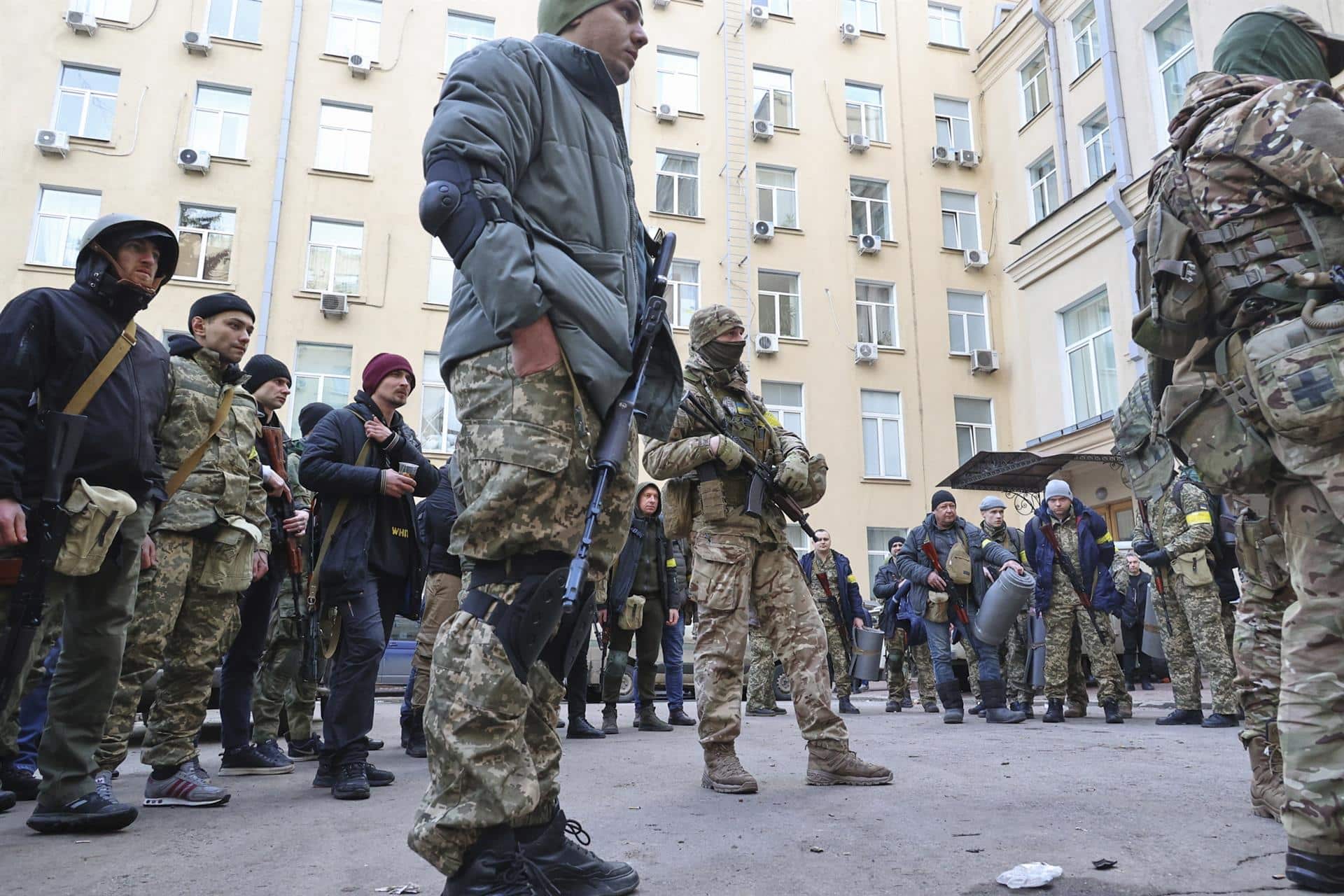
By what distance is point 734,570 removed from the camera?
4238mm

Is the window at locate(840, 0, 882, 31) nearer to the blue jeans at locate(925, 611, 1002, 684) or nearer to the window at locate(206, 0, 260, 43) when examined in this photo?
the window at locate(206, 0, 260, 43)

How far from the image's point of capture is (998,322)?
74.3 feet

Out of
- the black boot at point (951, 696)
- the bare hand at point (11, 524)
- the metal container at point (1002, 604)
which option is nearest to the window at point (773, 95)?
the metal container at point (1002, 604)

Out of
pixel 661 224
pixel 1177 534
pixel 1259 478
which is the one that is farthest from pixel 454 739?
pixel 661 224

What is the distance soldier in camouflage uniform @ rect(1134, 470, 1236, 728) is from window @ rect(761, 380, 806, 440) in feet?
43.8

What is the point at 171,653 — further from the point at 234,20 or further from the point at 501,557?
the point at 234,20

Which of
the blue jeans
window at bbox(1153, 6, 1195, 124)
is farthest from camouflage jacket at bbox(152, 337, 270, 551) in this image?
window at bbox(1153, 6, 1195, 124)

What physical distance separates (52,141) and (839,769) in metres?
19.9

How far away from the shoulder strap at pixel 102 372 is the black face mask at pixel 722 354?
2.45 metres

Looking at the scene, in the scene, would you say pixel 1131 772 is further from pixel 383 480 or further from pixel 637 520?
pixel 637 520

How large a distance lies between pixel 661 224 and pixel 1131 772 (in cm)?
1841

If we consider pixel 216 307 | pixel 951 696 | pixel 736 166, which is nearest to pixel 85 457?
pixel 216 307

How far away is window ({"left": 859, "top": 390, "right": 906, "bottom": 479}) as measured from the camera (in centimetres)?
2119

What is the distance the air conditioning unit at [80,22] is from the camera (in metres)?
18.3
